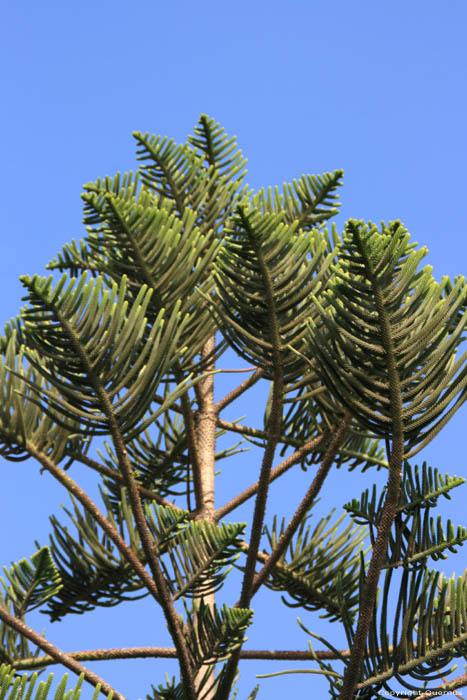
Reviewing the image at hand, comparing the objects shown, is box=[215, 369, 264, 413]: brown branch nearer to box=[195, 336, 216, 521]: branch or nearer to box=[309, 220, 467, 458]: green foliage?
box=[195, 336, 216, 521]: branch

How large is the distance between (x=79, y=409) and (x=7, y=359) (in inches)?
30.8

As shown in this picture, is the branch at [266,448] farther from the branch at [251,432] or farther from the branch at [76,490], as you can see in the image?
the branch at [251,432]

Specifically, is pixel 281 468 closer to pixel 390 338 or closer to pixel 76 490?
pixel 76 490

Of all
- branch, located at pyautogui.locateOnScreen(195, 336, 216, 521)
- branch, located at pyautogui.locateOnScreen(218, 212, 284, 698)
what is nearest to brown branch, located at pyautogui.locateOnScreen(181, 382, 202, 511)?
branch, located at pyautogui.locateOnScreen(195, 336, 216, 521)

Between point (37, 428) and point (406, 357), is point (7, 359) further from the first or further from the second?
point (406, 357)

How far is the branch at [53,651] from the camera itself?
397cm

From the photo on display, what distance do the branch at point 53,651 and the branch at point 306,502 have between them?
0.72m

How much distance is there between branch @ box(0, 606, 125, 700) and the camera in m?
3.97

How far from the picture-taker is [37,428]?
14.1 feet

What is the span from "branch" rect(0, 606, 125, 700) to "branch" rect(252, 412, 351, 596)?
0.72 metres

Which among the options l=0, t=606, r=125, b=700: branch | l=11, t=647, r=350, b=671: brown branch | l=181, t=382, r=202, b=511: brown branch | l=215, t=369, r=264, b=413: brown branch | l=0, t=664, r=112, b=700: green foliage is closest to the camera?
l=0, t=664, r=112, b=700: green foliage

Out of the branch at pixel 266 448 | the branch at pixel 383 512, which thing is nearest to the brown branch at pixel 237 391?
the branch at pixel 266 448

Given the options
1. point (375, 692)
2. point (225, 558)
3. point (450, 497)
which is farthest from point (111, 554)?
point (450, 497)

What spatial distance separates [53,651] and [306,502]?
1202 millimetres
